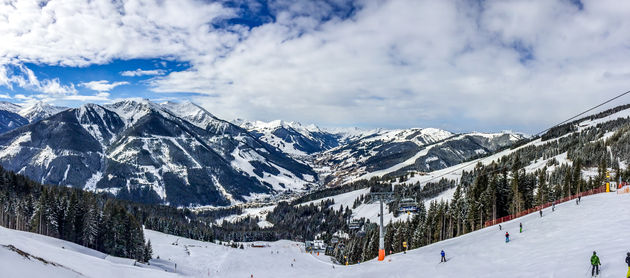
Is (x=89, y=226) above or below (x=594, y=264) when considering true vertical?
below

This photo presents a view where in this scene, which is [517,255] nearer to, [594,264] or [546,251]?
[546,251]

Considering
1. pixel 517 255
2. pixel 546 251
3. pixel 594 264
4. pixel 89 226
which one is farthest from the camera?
pixel 89 226

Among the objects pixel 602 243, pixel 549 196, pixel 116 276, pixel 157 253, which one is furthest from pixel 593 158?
pixel 116 276

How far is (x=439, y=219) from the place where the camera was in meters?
93.9

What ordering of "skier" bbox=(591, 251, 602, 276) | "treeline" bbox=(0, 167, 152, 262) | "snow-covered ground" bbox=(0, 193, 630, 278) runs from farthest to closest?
1. "treeline" bbox=(0, 167, 152, 262)
2. "snow-covered ground" bbox=(0, 193, 630, 278)
3. "skier" bbox=(591, 251, 602, 276)

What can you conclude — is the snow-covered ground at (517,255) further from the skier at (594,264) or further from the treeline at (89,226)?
the treeline at (89,226)

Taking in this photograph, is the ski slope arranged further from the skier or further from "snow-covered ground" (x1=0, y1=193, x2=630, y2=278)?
the skier

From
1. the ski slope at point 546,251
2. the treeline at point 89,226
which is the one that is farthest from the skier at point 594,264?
the treeline at point 89,226

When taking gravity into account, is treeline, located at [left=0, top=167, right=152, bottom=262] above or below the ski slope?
below

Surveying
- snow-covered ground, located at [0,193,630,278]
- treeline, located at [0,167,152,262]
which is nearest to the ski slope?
snow-covered ground, located at [0,193,630,278]

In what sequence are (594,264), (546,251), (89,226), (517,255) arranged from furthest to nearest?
(89,226)
(517,255)
(546,251)
(594,264)


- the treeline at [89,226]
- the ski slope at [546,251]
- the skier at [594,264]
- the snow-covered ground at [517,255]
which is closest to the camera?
the skier at [594,264]

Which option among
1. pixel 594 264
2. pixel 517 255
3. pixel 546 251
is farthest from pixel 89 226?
pixel 594 264

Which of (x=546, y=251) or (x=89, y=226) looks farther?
(x=89, y=226)
